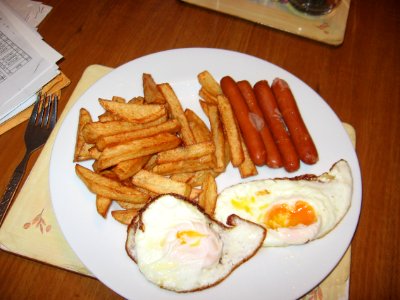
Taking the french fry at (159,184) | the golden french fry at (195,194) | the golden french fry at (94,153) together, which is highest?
the golden french fry at (94,153)

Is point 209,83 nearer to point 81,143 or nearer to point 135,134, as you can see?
point 135,134

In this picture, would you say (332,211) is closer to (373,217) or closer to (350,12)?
(373,217)

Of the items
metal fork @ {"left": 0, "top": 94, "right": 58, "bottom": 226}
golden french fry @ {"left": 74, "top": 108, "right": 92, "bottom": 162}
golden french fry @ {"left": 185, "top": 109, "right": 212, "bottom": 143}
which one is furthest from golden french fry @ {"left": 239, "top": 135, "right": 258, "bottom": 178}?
metal fork @ {"left": 0, "top": 94, "right": 58, "bottom": 226}

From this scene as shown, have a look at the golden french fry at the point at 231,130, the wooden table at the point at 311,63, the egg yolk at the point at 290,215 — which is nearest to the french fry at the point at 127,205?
the wooden table at the point at 311,63

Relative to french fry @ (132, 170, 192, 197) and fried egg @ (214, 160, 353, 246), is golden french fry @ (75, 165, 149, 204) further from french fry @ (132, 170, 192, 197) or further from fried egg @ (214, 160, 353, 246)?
fried egg @ (214, 160, 353, 246)

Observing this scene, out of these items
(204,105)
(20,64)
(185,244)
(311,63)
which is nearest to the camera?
(185,244)

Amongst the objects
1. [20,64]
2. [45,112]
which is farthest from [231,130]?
[20,64]

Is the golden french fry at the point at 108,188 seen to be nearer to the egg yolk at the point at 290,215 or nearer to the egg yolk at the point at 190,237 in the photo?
the egg yolk at the point at 190,237
